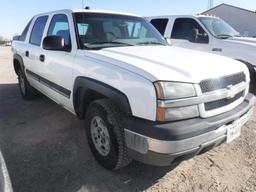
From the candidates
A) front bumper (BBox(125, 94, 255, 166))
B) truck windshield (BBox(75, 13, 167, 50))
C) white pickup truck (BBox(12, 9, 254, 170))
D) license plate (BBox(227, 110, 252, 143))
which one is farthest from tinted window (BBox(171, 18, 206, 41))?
front bumper (BBox(125, 94, 255, 166))

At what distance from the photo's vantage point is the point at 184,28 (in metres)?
7.32

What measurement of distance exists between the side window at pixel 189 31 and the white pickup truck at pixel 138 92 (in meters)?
3.12

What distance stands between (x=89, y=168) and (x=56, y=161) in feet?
1.46

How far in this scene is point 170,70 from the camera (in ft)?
8.39

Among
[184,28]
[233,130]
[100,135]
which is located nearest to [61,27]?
[100,135]

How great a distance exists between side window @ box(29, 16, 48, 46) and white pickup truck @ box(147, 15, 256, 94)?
12.1 ft

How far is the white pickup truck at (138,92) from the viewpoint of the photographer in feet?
7.86

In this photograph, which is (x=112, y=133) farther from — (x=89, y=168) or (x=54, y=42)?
(x=54, y=42)

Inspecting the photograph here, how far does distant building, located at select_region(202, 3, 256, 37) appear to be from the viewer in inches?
1232

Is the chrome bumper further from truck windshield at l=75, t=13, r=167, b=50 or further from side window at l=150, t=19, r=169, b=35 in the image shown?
side window at l=150, t=19, r=169, b=35

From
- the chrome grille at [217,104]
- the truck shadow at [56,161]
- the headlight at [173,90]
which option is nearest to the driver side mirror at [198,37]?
the truck shadow at [56,161]

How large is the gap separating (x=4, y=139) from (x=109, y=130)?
2.00 meters

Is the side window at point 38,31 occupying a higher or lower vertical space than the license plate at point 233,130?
higher

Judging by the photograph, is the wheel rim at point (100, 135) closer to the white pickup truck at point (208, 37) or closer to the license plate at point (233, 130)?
the license plate at point (233, 130)
